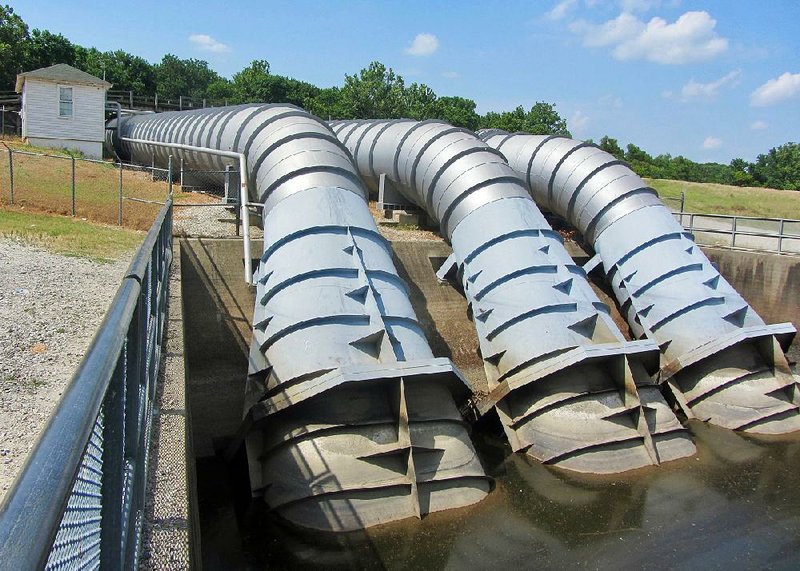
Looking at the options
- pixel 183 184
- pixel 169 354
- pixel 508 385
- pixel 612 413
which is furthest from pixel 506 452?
pixel 183 184

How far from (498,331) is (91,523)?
27.2ft

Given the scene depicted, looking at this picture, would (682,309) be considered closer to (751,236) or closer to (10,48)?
(751,236)

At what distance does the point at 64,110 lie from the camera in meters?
25.4

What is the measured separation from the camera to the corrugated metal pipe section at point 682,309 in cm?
1020

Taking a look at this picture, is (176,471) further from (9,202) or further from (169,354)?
(9,202)

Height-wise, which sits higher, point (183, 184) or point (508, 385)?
point (183, 184)

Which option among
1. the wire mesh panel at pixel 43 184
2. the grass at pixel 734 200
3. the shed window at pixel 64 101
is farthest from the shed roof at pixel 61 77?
the grass at pixel 734 200

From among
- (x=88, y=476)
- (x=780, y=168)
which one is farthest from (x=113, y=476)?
(x=780, y=168)

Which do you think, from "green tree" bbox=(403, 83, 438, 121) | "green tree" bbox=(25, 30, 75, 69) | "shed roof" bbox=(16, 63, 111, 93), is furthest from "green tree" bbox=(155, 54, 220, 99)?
"shed roof" bbox=(16, 63, 111, 93)

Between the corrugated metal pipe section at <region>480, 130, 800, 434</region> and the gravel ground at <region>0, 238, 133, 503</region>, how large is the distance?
27.6 feet

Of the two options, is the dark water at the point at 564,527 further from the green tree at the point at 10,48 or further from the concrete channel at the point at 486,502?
the green tree at the point at 10,48

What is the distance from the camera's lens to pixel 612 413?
8.72 meters

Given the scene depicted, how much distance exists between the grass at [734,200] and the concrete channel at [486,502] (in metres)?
23.8

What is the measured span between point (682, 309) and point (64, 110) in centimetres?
2401
